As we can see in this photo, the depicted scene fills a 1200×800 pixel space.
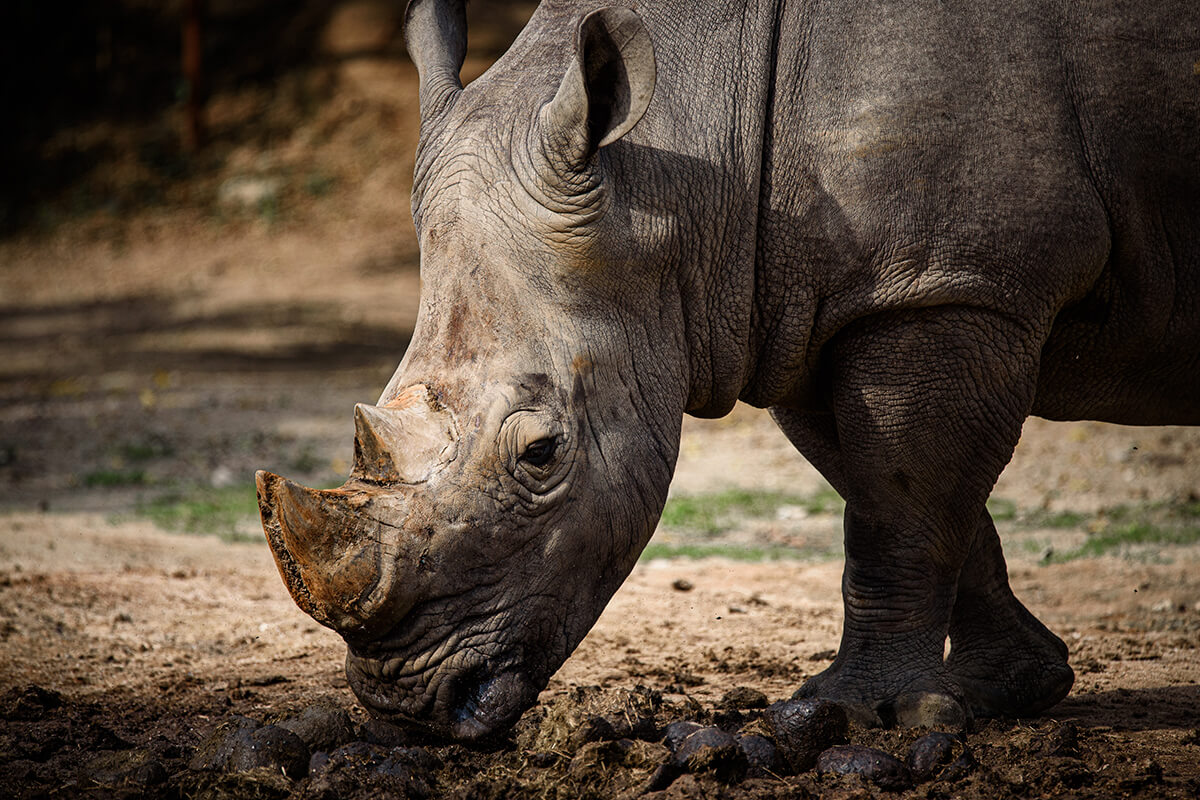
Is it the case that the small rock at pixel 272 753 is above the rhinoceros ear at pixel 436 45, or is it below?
below

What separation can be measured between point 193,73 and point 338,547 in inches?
723

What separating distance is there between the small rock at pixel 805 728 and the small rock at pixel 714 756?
0.23 meters

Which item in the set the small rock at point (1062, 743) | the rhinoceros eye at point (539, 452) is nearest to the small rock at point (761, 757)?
the small rock at point (1062, 743)

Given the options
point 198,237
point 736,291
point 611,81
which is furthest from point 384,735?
point 198,237

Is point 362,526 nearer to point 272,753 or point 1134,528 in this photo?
point 272,753

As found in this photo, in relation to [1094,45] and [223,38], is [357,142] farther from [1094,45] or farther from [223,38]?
[1094,45]

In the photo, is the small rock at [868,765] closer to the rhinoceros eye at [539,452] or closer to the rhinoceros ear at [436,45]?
the rhinoceros eye at [539,452]

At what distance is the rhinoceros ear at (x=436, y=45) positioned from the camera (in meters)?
3.91

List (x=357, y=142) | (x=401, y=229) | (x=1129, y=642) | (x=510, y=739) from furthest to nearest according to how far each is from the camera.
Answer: (x=357, y=142)
(x=401, y=229)
(x=1129, y=642)
(x=510, y=739)

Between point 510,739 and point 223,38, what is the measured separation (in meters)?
20.5

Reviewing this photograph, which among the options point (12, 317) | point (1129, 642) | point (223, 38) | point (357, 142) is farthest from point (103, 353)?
point (1129, 642)

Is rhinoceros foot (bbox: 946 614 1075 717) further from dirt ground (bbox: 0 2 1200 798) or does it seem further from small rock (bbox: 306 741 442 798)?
small rock (bbox: 306 741 442 798)

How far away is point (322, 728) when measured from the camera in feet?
12.2

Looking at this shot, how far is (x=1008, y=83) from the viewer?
365 centimetres
